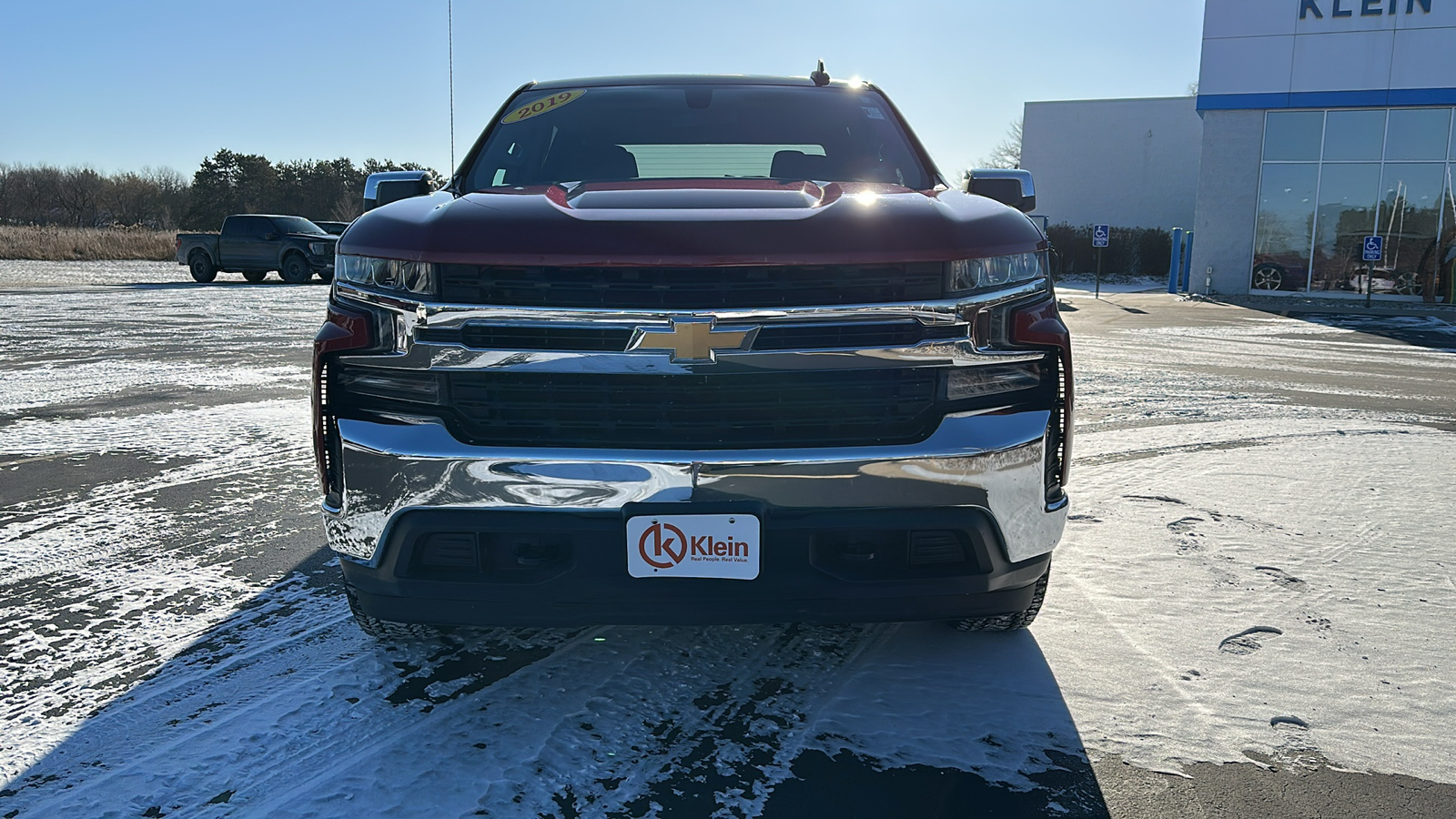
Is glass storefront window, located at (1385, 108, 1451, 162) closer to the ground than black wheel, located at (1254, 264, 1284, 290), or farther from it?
farther from it

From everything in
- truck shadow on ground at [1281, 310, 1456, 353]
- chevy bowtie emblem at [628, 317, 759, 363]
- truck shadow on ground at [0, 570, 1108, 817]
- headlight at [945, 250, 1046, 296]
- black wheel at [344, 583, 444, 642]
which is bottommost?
truck shadow on ground at [0, 570, 1108, 817]

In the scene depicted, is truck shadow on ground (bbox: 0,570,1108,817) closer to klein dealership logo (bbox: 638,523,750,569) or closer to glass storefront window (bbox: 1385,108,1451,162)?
klein dealership logo (bbox: 638,523,750,569)

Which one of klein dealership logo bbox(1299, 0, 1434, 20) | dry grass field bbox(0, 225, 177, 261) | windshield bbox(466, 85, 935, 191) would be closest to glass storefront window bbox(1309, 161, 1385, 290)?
klein dealership logo bbox(1299, 0, 1434, 20)

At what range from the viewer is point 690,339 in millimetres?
2059

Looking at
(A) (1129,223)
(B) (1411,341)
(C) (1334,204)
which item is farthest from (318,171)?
(B) (1411,341)

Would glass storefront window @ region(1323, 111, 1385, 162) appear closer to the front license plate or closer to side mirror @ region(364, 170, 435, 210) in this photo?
side mirror @ region(364, 170, 435, 210)

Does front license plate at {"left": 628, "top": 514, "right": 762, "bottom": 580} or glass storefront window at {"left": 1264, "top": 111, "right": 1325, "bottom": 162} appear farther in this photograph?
glass storefront window at {"left": 1264, "top": 111, "right": 1325, "bottom": 162}

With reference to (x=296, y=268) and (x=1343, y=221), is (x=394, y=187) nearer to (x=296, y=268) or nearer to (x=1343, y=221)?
(x=296, y=268)

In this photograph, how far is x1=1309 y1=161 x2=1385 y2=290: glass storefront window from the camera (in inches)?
905

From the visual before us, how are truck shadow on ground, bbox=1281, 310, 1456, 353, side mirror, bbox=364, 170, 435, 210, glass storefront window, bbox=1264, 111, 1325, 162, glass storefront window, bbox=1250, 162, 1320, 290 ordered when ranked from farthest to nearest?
1. glass storefront window, bbox=1250, 162, 1320, 290
2. glass storefront window, bbox=1264, 111, 1325, 162
3. truck shadow on ground, bbox=1281, 310, 1456, 353
4. side mirror, bbox=364, 170, 435, 210

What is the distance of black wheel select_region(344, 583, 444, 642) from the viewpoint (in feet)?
8.06

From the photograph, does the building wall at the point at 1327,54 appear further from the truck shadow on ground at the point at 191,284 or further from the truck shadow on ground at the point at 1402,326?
the truck shadow on ground at the point at 191,284

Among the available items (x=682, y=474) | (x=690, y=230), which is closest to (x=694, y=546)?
(x=682, y=474)

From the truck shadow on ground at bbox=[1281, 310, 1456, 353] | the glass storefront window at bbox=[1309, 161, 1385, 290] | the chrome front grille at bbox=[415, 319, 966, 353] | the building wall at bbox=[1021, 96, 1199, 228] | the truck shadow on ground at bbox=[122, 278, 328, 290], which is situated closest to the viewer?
the chrome front grille at bbox=[415, 319, 966, 353]
